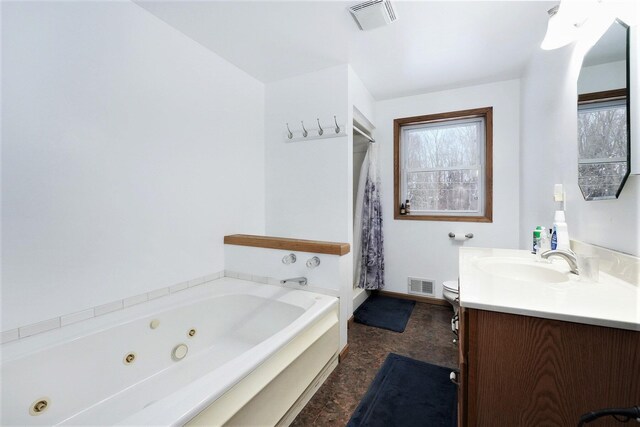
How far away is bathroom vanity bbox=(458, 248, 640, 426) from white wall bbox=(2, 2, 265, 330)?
1.75 m

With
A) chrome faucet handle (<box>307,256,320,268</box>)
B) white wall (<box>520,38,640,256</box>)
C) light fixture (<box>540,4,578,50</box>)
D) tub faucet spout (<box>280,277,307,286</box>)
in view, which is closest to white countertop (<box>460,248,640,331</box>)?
white wall (<box>520,38,640,256</box>)

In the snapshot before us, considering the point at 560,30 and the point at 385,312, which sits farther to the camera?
the point at 385,312

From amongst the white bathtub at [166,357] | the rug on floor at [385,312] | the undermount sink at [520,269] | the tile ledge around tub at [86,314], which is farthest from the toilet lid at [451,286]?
the tile ledge around tub at [86,314]

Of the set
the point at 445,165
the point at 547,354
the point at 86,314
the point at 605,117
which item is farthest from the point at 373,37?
the point at 86,314

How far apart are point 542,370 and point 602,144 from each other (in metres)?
1.06

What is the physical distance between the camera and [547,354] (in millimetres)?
701

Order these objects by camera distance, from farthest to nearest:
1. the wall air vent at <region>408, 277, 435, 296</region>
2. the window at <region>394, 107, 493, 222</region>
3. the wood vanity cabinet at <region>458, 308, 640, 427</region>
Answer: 1. the wall air vent at <region>408, 277, 435, 296</region>
2. the window at <region>394, 107, 493, 222</region>
3. the wood vanity cabinet at <region>458, 308, 640, 427</region>

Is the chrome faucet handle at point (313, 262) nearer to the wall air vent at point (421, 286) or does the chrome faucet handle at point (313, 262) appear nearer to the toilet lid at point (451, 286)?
the toilet lid at point (451, 286)

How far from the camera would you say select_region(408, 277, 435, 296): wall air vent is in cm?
272

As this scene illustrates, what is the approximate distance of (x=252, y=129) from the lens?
95.0 inches

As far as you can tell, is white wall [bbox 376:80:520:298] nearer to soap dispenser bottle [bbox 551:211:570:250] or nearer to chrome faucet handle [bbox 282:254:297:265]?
soap dispenser bottle [bbox 551:211:570:250]

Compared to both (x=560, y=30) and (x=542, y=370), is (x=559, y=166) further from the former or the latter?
(x=542, y=370)

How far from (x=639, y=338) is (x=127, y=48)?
8.09ft

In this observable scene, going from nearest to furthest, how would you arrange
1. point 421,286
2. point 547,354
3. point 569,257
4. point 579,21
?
1. point 547,354
2. point 569,257
3. point 579,21
4. point 421,286
